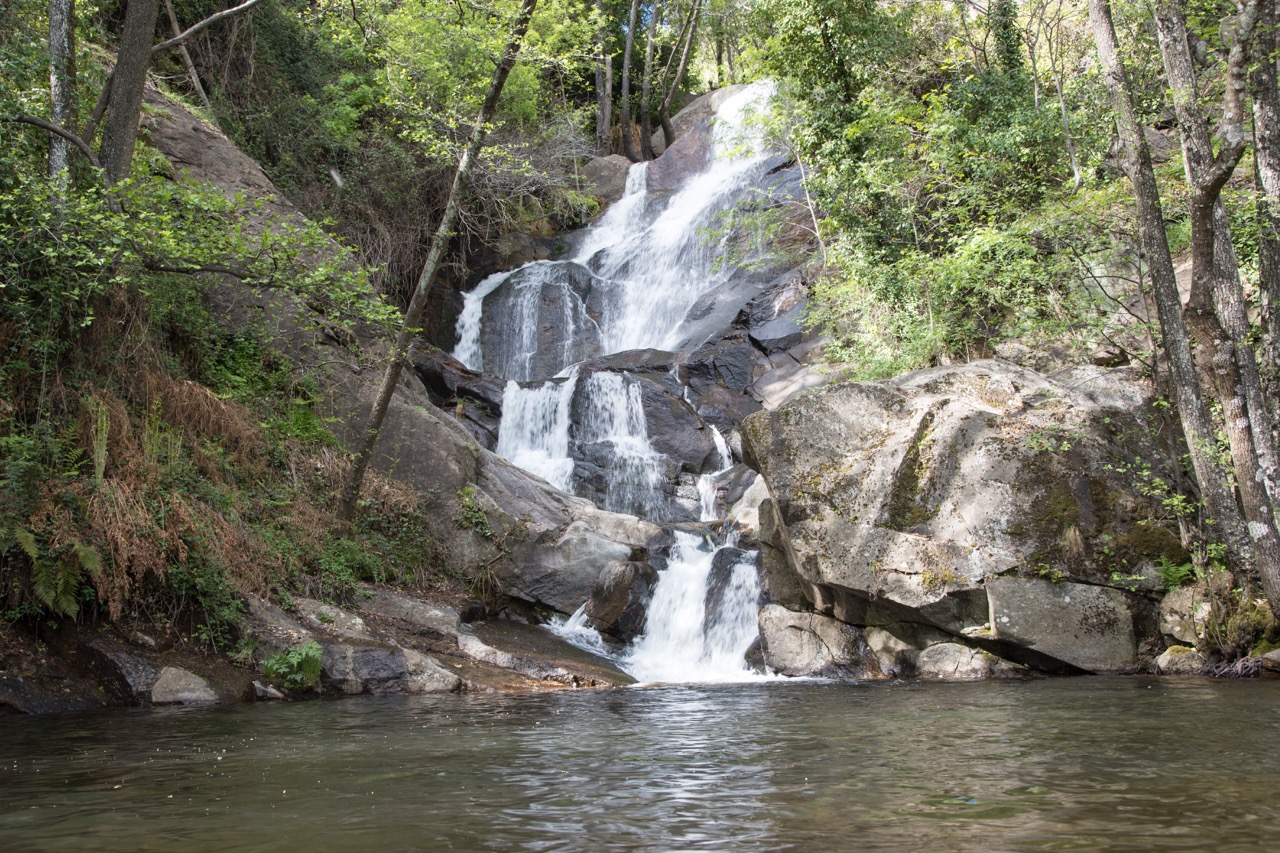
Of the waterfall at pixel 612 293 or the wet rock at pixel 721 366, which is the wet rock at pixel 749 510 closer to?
the wet rock at pixel 721 366

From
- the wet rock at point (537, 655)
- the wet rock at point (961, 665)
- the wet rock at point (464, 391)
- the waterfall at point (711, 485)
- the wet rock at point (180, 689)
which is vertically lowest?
the wet rock at point (961, 665)

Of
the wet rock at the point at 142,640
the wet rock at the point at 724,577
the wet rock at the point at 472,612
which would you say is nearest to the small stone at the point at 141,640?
the wet rock at the point at 142,640

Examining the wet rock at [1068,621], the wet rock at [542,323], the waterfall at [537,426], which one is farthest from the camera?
the wet rock at [542,323]

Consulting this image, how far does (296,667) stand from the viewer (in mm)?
8953

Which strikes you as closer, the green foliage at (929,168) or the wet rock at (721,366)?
the green foliage at (929,168)

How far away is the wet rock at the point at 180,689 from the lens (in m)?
8.15

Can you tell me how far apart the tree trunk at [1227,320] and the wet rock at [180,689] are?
34.9ft

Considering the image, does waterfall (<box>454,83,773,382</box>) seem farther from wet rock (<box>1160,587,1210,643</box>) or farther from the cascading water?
wet rock (<box>1160,587,1210,643</box>)

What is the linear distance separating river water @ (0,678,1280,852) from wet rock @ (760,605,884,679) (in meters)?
3.61

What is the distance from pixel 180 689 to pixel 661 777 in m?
5.66

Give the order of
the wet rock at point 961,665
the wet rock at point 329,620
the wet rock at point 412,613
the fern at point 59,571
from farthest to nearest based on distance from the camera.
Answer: the wet rock at point 412,613 < the wet rock at point 961,665 < the wet rock at point 329,620 < the fern at point 59,571

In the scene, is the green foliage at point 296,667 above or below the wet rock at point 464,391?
below

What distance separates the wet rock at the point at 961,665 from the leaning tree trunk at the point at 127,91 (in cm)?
1118

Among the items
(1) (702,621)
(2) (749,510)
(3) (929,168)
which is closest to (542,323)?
(2) (749,510)
